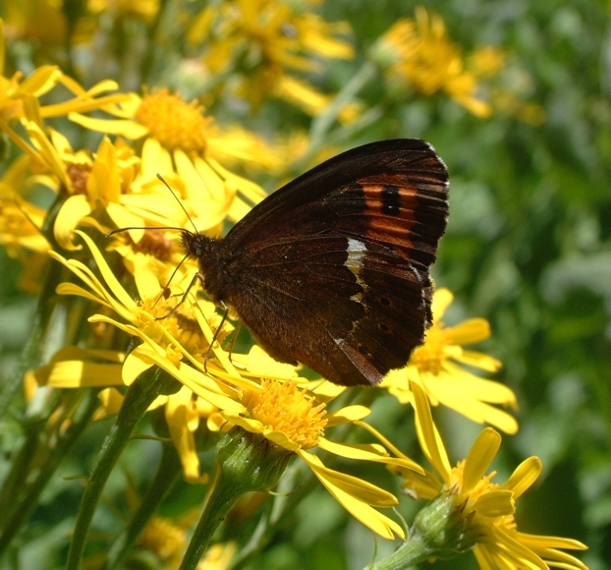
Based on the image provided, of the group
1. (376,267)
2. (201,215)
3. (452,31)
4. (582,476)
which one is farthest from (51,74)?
(452,31)

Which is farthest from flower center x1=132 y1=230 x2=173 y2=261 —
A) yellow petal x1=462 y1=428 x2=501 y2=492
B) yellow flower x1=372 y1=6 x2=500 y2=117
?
yellow flower x1=372 y1=6 x2=500 y2=117

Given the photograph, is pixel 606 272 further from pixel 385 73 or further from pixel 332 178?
pixel 332 178

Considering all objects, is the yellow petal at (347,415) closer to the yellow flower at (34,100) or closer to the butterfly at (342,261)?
the butterfly at (342,261)

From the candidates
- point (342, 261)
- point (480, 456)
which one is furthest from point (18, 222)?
point (480, 456)

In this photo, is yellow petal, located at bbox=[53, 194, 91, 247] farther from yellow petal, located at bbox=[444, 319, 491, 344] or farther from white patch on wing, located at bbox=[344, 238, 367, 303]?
yellow petal, located at bbox=[444, 319, 491, 344]

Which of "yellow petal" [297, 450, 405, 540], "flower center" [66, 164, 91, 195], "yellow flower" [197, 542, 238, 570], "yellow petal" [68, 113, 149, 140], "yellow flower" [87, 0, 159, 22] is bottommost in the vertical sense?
"yellow flower" [197, 542, 238, 570]

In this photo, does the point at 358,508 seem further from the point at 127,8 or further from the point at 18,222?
the point at 127,8

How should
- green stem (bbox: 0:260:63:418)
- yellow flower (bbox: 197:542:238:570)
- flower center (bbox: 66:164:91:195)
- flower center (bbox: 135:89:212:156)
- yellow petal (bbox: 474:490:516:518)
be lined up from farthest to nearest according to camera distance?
flower center (bbox: 135:89:212:156) → yellow flower (bbox: 197:542:238:570) → flower center (bbox: 66:164:91:195) → green stem (bbox: 0:260:63:418) → yellow petal (bbox: 474:490:516:518)
